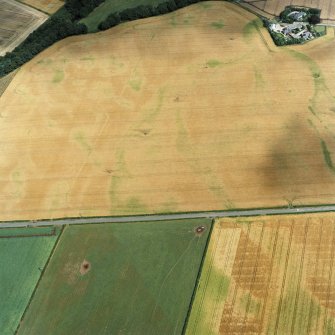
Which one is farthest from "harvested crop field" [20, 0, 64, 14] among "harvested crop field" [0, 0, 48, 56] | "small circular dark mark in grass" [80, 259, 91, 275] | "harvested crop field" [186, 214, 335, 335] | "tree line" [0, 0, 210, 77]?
"harvested crop field" [186, 214, 335, 335]

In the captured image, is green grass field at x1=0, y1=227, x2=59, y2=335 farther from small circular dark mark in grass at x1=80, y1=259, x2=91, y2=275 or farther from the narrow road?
A: small circular dark mark in grass at x1=80, y1=259, x2=91, y2=275

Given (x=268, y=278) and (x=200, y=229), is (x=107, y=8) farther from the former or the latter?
(x=268, y=278)

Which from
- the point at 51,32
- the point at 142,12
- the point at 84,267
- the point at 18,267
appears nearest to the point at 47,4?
the point at 51,32

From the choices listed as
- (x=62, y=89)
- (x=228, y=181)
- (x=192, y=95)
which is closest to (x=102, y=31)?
(x=62, y=89)

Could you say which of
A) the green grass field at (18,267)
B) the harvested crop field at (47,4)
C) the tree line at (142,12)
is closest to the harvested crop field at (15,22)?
the harvested crop field at (47,4)

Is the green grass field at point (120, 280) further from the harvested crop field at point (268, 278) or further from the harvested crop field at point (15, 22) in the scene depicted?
the harvested crop field at point (15, 22)

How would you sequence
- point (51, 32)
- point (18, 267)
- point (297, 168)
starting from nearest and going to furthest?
point (18, 267) < point (297, 168) < point (51, 32)

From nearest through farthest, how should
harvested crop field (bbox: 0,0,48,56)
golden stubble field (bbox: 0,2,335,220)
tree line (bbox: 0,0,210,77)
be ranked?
golden stubble field (bbox: 0,2,335,220) → tree line (bbox: 0,0,210,77) → harvested crop field (bbox: 0,0,48,56)
